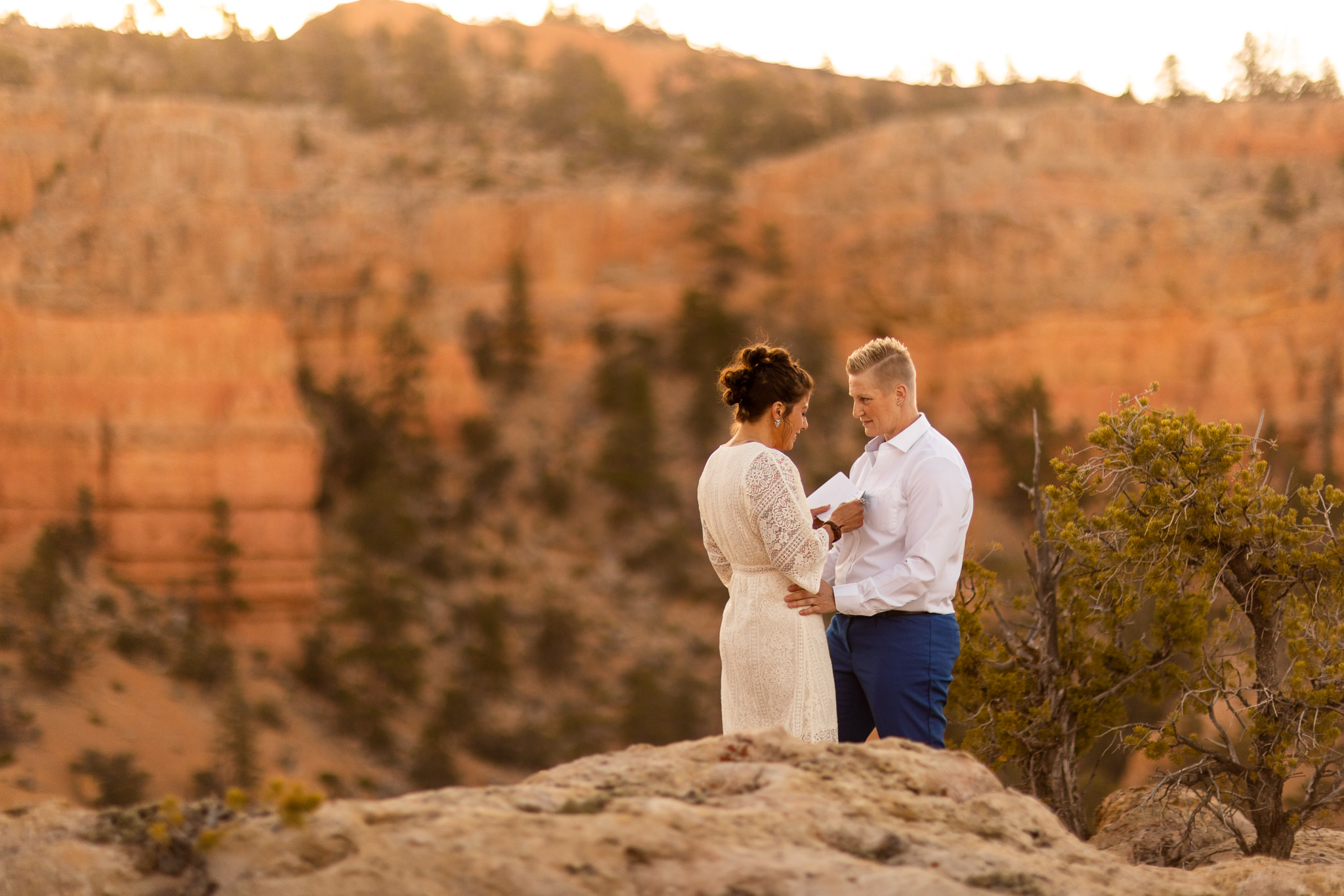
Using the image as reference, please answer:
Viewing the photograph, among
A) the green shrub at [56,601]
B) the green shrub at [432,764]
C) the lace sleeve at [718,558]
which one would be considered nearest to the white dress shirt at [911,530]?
the lace sleeve at [718,558]

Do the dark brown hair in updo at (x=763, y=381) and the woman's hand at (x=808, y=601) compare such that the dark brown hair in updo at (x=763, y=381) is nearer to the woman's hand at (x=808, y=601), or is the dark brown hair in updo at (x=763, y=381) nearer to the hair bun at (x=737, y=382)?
the hair bun at (x=737, y=382)

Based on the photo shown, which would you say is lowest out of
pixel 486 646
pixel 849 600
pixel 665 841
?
pixel 486 646

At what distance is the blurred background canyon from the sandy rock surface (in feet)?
57.8

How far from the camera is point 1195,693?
467 centimetres

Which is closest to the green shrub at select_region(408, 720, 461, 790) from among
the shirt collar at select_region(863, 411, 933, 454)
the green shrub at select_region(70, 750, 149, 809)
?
the green shrub at select_region(70, 750, 149, 809)

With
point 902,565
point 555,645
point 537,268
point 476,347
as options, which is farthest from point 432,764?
point 902,565

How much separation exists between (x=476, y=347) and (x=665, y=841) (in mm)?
29121

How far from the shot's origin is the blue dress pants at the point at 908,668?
3.72 metres

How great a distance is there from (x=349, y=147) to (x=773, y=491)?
3124 centimetres

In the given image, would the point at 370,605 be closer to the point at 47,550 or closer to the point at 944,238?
the point at 47,550

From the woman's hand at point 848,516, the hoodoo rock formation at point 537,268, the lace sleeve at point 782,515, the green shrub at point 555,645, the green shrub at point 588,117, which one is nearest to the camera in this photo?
the lace sleeve at point 782,515

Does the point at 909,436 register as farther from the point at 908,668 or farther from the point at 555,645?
the point at 555,645

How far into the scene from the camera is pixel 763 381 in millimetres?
3637

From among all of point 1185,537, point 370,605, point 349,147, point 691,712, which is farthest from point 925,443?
point 349,147
